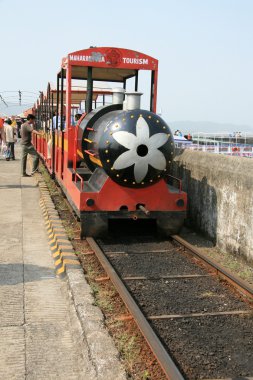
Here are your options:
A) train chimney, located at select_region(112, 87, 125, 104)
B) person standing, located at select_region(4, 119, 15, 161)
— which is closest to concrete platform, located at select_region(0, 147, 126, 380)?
train chimney, located at select_region(112, 87, 125, 104)

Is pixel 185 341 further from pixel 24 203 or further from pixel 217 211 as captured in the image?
pixel 24 203

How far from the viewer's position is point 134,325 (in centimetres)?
388

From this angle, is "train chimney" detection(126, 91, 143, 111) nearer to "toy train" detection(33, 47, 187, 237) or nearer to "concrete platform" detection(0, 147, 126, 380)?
"toy train" detection(33, 47, 187, 237)

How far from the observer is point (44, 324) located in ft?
13.0

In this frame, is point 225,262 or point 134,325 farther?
point 225,262

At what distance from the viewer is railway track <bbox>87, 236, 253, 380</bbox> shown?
11.0 ft

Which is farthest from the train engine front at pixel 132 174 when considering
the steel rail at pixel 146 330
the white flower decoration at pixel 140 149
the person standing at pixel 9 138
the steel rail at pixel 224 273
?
the person standing at pixel 9 138

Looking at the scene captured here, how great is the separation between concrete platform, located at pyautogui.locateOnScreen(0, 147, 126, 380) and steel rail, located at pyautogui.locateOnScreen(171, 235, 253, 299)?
156 cm

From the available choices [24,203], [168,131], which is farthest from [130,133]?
[24,203]

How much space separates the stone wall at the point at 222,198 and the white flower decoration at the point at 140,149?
0.96 meters

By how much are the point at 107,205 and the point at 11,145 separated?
13482 millimetres

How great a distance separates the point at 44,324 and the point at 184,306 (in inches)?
52.3

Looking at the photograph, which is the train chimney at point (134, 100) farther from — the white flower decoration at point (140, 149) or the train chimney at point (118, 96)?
the train chimney at point (118, 96)

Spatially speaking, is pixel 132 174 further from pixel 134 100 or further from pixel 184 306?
pixel 184 306
